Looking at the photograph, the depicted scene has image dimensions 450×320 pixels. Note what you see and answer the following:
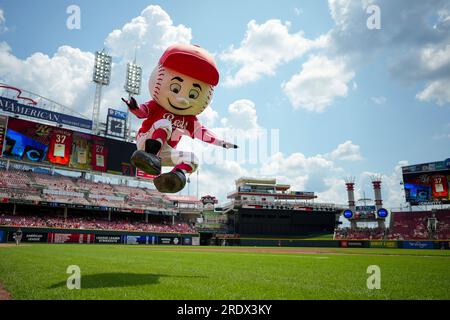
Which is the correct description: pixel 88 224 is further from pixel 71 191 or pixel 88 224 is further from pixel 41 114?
pixel 41 114

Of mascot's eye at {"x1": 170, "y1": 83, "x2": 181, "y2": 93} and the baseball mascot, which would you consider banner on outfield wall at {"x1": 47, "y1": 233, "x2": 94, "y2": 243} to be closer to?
the baseball mascot

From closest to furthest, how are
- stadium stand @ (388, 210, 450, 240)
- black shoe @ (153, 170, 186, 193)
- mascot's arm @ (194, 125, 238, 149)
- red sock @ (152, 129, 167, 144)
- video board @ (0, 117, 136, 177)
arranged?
black shoe @ (153, 170, 186, 193), red sock @ (152, 129, 167, 144), mascot's arm @ (194, 125, 238, 149), video board @ (0, 117, 136, 177), stadium stand @ (388, 210, 450, 240)

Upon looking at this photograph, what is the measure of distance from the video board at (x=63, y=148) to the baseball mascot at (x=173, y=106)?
40.1m

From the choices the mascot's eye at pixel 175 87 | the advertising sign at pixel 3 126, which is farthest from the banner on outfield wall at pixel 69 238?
the mascot's eye at pixel 175 87

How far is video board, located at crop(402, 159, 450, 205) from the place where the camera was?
48.1 metres

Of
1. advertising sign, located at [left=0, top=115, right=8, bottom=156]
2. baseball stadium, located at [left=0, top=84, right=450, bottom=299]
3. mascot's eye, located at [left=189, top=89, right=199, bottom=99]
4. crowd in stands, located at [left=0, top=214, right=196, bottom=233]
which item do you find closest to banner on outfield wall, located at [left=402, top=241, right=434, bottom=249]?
baseball stadium, located at [left=0, top=84, right=450, bottom=299]

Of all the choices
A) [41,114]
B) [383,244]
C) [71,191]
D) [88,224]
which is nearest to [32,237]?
[88,224]

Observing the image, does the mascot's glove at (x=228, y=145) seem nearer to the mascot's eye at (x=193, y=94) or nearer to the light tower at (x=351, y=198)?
the mascot's eye at (x=193, y=94)

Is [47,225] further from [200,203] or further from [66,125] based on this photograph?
[200,203]

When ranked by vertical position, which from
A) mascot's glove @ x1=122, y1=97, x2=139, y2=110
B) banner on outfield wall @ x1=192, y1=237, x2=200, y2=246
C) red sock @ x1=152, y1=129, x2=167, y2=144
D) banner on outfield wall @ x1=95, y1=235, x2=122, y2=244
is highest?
mascot's glove @ x1=122, y1=97, x2=139, y2=110

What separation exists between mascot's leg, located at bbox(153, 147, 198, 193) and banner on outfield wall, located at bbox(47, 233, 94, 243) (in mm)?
34783

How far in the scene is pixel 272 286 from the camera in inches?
239

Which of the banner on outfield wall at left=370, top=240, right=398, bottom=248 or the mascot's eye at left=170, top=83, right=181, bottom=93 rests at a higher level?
the mascot's eye at left=170, top=83, right=181, bottom=93

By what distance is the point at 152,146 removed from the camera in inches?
240
